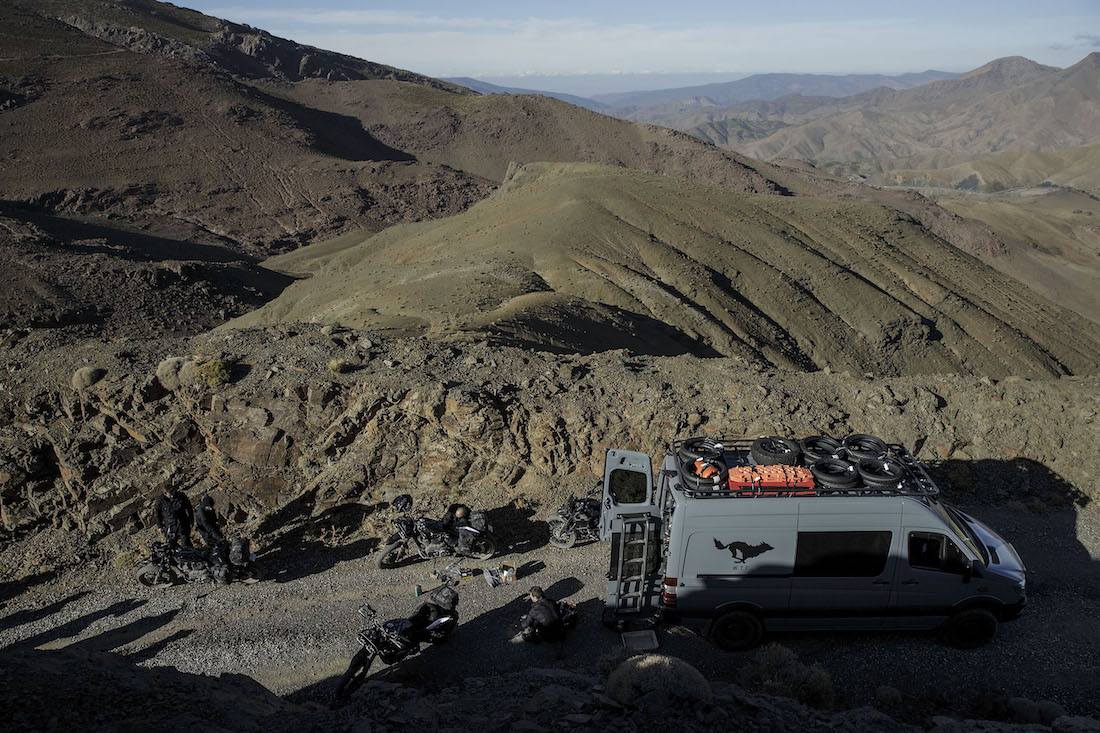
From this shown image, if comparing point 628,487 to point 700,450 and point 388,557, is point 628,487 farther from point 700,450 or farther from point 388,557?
point 388,557

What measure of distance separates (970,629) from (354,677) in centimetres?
746

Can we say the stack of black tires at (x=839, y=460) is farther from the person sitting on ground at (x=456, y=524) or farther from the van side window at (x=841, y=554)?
the person sitting on ground at (x=456, y=524)

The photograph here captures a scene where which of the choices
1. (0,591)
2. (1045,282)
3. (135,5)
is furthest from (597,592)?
(135,5)

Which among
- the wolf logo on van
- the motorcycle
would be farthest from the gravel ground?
the wolf logo on van

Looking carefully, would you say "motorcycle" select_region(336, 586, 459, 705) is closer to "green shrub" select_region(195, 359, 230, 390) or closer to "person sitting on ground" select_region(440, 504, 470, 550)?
"person sitting on ground" select_region(440, 504, 470, 550)

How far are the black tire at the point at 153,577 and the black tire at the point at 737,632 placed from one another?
8.24 metres

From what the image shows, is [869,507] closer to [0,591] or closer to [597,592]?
[597,592]

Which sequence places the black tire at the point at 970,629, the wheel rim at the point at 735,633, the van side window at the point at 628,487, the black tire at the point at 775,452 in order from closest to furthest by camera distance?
the black tire at the point at 970,629 → the wheel rim at the point at 735,633 → the black tire at the point at 775,452 → the van side window at the point at 628,487

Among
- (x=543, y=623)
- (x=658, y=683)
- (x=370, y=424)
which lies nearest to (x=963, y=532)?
(x=658, y=683)

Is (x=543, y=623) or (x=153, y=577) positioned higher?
(x=543, y=623)

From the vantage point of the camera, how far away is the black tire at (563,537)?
10.8 metres

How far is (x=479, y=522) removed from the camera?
422 inches

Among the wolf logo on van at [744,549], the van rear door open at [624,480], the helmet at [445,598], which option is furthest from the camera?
the van rear door open at [624,480]

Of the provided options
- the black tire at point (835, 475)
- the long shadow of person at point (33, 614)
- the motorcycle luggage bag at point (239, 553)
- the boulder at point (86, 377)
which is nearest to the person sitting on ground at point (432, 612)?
the motorcycle luggage bag at point (239, 553)
